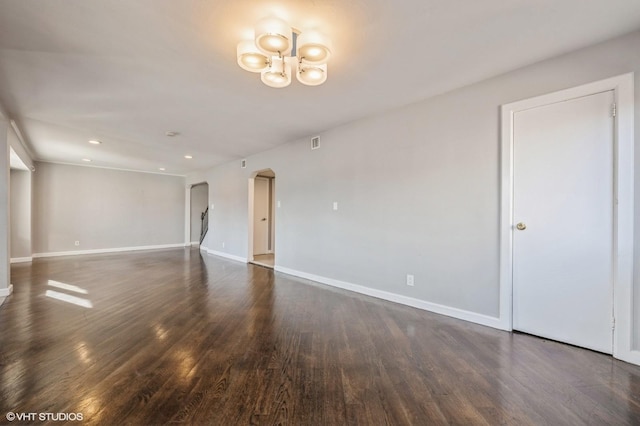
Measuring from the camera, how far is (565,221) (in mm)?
2352

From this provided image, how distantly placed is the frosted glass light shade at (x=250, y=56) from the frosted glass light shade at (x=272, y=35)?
17 cm

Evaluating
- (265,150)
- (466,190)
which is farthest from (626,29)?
(265,150)

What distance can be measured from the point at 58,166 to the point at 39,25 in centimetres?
712

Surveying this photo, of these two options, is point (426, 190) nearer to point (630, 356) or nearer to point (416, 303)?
point (416, 303)

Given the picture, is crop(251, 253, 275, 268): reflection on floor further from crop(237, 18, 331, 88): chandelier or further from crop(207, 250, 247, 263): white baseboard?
crop(237, 18, 331, 88): chandelier

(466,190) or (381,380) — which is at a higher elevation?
(466,190)

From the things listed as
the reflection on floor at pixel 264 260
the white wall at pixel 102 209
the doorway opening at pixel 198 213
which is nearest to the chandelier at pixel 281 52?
the reflection on floor at pixel 264 260

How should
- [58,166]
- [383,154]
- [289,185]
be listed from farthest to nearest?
1. [58,166]
2. [289,185]
3. [383,154]

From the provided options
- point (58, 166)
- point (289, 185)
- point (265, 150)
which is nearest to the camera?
point (289, 185)

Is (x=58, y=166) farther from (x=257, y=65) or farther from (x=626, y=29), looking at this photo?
(x=626, y=29)

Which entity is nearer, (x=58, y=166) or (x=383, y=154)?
(x=383, y=154)

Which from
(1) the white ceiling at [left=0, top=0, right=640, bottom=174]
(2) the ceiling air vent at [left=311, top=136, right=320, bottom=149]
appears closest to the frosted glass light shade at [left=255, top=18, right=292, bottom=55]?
(1) the white ceiling at [left=0, top=0, right=640, bottom=174]

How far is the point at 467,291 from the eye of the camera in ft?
9.42

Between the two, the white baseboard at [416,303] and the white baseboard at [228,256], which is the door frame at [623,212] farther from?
the white baseboard at [228,256]
